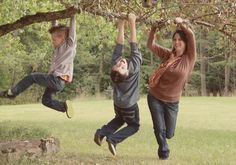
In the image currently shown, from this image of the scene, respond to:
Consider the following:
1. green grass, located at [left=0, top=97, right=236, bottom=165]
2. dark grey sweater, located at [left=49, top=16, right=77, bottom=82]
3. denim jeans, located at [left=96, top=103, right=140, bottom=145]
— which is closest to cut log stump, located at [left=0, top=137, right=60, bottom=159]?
green grass, located at [left=0, top=97, right=236, bottom=165]

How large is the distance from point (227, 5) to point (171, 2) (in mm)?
1186

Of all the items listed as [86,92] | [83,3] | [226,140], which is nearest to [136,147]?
[226,140]

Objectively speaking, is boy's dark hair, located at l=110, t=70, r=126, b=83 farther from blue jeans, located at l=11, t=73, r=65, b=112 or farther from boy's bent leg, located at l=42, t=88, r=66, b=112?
boy's bent leg, located at l=42, t=88, r=66, b=112

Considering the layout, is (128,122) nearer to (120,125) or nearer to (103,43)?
(120,125)

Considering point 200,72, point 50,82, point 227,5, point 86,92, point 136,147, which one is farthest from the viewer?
point 200,72

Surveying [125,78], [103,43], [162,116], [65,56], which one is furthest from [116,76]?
[103,43]

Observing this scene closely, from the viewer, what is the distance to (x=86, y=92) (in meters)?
48.3

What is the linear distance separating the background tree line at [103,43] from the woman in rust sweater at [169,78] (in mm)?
267

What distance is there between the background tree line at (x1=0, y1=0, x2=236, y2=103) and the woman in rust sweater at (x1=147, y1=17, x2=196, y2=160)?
0.27 m

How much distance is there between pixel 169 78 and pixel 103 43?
39.7 feet

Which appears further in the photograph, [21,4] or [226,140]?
[21,4]

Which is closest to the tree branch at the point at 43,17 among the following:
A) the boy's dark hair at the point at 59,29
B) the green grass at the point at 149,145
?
the boy's dark hair at the point at 59,29

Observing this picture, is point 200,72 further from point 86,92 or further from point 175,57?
point 175,57

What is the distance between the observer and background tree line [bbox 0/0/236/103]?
810 cm
